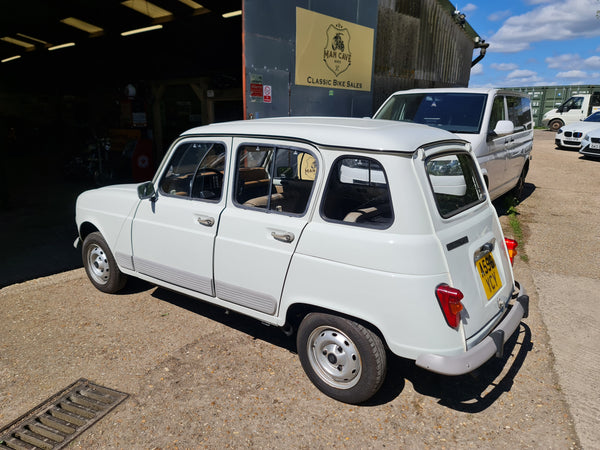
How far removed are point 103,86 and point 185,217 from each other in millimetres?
15159

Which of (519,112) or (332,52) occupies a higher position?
(332,52)

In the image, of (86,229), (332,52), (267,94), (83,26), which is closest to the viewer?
(86,229)

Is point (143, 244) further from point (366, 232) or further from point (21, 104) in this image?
point (21, 104)

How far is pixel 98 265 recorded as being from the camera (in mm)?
4625

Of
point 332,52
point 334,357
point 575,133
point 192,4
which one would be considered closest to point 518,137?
point 332,52

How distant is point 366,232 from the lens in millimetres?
2668

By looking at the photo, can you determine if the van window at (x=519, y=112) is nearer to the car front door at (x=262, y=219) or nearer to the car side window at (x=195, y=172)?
the car front door at (x=262, y=219)

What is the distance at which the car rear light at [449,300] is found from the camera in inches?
97.7

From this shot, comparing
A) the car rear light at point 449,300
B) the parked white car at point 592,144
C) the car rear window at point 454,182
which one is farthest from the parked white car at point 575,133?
the car rear light at point 449,300

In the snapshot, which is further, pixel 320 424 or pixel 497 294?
pixel 497 294

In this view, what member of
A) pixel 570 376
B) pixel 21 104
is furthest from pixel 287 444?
pixel 21 104

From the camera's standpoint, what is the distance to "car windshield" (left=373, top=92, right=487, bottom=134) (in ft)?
20.9

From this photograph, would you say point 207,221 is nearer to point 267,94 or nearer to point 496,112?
point 267,94

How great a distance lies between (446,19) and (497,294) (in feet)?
46.0
